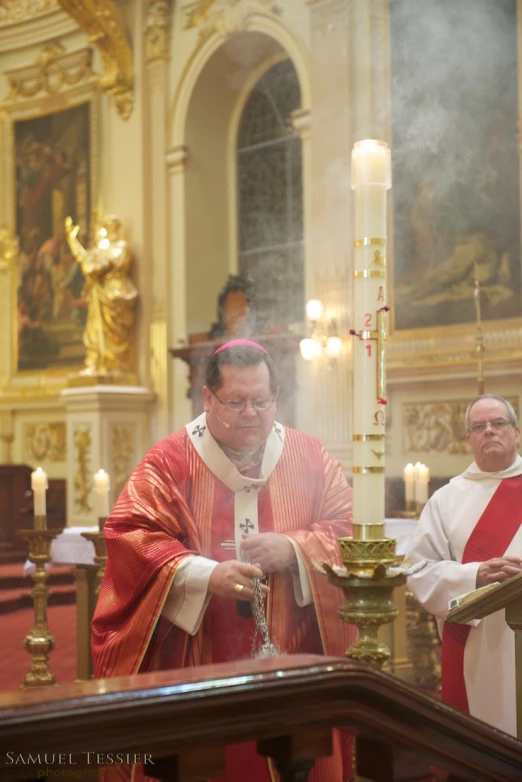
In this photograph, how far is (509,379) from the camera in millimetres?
8227

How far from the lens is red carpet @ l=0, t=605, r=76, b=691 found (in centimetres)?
617

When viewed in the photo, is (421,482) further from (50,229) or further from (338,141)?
(50,229)

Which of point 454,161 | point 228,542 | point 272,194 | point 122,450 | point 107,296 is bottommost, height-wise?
point 228,542

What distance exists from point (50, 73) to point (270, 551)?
1180 centimetres

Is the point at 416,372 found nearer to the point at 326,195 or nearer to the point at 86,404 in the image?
the point at 326,195

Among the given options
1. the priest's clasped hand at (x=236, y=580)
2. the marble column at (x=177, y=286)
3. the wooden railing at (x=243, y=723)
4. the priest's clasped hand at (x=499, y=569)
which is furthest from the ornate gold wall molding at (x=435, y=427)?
the wooden railing at (x=243, y=723)

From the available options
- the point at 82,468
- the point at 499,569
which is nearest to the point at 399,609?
the point at 499,569

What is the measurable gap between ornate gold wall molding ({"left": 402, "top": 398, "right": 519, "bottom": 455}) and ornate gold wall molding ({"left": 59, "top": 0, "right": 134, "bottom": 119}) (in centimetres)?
525

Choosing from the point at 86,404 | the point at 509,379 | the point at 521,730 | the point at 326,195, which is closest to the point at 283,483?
the point at 521,730

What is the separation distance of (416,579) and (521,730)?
1176 mm

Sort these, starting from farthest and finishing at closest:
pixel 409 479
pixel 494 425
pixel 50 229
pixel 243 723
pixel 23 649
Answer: pixel 50 229
pixel 23 649
pixel 409 479
pixel 494 425
pixel 243 723

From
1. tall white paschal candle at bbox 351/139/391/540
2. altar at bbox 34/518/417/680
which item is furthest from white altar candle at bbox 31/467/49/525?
tall white paschal candle at bbox 351/139/391/540

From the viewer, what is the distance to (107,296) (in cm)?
1145

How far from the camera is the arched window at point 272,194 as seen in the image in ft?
37.3
